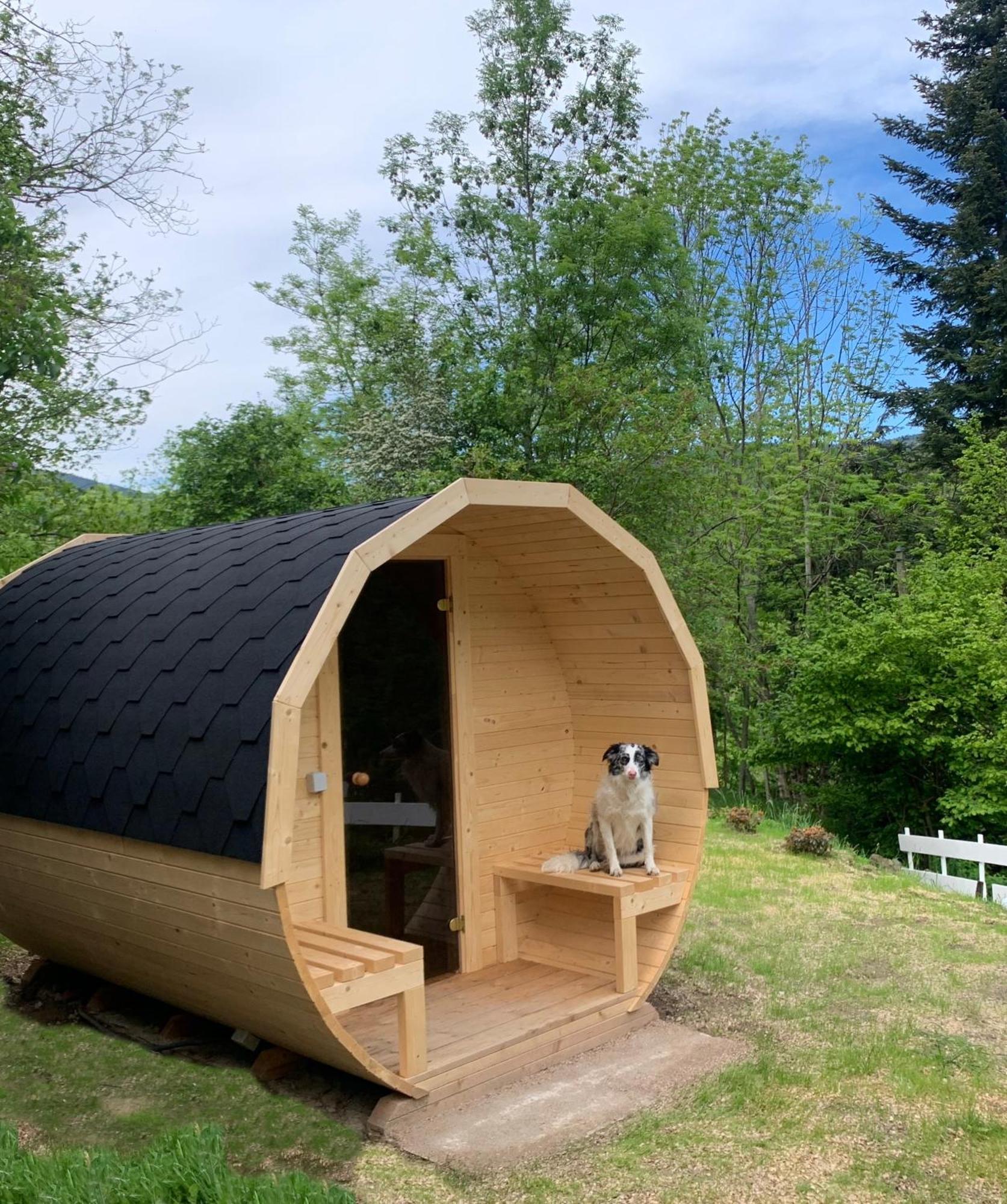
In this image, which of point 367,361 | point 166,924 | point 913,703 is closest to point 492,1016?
point 166,924

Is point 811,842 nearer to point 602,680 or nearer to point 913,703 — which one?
point 913,703

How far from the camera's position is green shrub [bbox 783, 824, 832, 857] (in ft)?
37.8

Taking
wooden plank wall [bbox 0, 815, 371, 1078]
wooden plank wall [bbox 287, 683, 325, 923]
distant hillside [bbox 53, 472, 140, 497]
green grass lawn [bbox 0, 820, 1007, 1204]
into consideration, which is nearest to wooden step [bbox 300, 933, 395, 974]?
wooden plank wall [bbox 0, 815, 371, 1078]

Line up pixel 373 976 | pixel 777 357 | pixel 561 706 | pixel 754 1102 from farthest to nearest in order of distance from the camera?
1. pixel 777 357
2. pixel 561 706
3. pixel 754 1102
4. pixel 373 976

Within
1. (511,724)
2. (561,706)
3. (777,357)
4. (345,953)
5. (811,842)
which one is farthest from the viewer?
(777,357)

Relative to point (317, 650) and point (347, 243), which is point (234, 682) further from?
point (347, 243)

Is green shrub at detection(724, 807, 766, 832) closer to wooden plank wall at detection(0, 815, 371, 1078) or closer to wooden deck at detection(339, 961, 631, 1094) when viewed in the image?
wooden deck at detection(339, 961, 631, 1094)

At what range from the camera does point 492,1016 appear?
582 cm

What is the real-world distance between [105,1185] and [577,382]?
517 inches

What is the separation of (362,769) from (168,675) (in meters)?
1.28

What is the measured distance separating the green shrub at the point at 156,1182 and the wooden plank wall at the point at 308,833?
1564mm

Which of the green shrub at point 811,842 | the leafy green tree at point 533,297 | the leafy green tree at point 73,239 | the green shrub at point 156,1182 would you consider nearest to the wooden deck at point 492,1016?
the green shrub at point 156,1182

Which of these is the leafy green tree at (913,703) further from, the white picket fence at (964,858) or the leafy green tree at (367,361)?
the leafy green tree at (367,361)

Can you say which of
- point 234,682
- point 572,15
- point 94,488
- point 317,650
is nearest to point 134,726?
point 234,682
